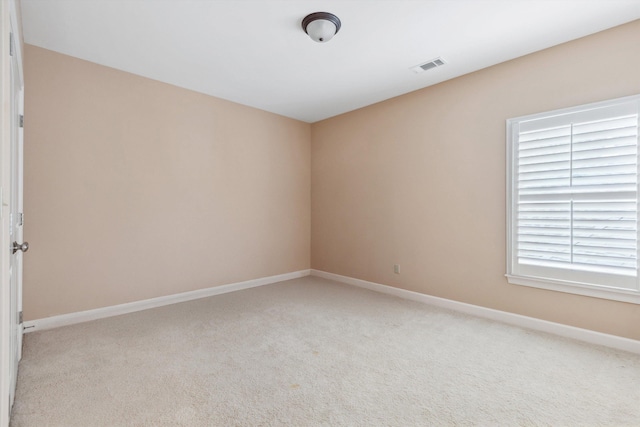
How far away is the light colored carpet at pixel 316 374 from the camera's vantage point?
178 cm

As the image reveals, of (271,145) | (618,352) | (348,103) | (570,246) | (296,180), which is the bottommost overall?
(618,352)

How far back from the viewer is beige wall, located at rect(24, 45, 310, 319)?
3.00 metres

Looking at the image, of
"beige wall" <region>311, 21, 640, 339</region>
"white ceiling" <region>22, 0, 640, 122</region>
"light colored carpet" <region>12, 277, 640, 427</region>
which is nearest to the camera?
"light colored carpet" <region>12, 277, 640, 427</region>

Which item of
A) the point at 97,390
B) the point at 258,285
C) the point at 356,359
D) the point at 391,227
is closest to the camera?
the point at 97,390

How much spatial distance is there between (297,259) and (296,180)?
133cm

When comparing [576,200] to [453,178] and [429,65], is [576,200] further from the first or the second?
[429,65]

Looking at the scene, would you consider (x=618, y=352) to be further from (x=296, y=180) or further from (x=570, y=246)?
(x=296, y=180)

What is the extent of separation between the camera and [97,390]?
200 centimetres

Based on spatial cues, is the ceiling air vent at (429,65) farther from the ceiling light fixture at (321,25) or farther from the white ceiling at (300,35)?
the ceiling light fixture at (321,25)

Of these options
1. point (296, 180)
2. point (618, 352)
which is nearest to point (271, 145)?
point (296, 180)

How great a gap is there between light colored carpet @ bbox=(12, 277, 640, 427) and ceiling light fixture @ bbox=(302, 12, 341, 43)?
8.46ft

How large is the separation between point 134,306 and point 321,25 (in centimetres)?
344

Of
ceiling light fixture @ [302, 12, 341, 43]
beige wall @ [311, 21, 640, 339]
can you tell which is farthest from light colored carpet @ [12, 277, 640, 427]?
ceiling light fixture @ [302, 12, 341, 43]

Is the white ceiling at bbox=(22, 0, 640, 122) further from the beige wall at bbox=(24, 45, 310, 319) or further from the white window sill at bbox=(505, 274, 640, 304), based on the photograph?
the white window sill at bbox=(505, 274, 640, 304)
